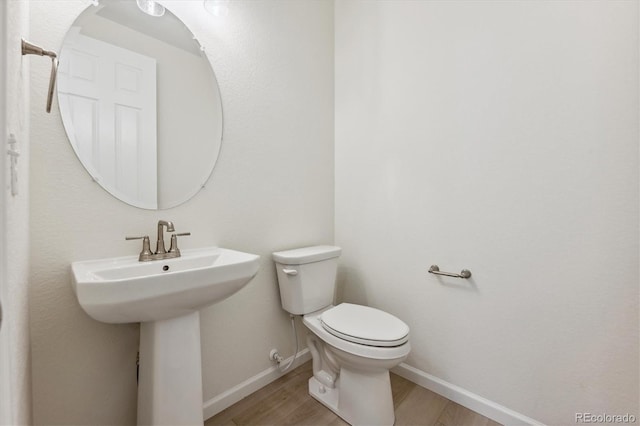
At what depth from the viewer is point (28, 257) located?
2.75ft

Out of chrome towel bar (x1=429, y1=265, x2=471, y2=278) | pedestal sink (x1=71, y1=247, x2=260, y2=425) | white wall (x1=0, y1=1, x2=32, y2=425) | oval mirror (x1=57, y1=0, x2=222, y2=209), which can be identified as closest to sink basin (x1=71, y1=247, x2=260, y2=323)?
pedestal sink (x1=71, y1=247, x2=260, y2=425)

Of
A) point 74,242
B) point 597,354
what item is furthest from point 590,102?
point 74,242

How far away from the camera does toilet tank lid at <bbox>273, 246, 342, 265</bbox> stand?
1.44 metres

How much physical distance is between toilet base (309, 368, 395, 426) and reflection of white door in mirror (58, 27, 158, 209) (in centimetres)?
119

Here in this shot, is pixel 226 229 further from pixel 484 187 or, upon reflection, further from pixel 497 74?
pixel 497 74

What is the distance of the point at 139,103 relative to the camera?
112 cm

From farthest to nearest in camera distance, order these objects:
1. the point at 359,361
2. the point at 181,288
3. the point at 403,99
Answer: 1. the point at 403,99
2. the point at 359,361
3. the point at 181,288

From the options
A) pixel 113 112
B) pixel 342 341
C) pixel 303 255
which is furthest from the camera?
pixel 303 255

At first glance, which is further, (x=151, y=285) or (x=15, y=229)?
(x=151, y=285)

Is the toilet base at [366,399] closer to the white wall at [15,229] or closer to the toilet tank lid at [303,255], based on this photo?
the toilet tank lid at [303,255]

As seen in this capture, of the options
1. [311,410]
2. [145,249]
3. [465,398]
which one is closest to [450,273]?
[465,398]

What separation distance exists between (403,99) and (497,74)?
0.47 metres

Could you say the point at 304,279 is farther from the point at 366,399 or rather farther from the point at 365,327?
the point at 366,399

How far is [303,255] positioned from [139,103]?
3.31 feet
